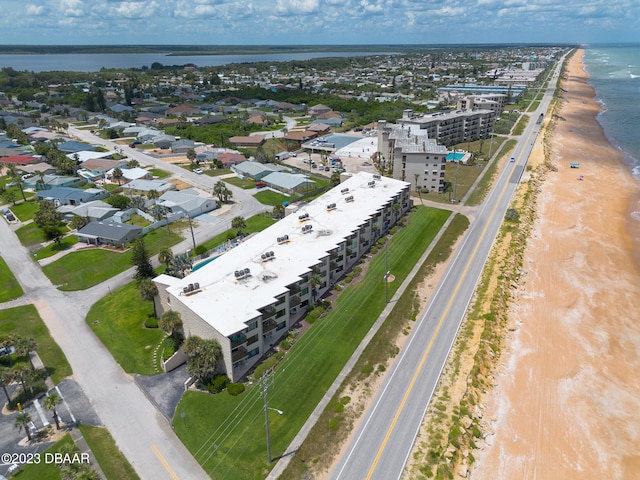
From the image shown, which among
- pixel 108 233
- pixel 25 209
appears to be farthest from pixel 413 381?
pixel 25 209

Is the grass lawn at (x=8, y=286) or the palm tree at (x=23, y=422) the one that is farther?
the grass lawn at (x=8, y=286)

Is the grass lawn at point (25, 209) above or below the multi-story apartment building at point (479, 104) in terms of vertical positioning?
below

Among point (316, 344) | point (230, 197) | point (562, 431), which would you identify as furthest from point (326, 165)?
point (562, 431)

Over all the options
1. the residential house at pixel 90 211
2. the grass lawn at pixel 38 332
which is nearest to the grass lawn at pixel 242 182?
the residential house at pixel 90 211

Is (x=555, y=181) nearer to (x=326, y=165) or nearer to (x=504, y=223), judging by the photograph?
(x=504, y=223)

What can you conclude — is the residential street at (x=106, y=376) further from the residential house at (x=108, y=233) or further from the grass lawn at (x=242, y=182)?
the grass lawn at (x=242, y=182)

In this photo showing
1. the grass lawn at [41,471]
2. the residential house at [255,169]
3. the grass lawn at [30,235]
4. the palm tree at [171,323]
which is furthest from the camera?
the residential house at [255,169]

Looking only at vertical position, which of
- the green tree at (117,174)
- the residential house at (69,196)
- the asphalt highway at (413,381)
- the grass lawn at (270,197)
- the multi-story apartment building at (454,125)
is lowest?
the asphalt highway at (413,381)
